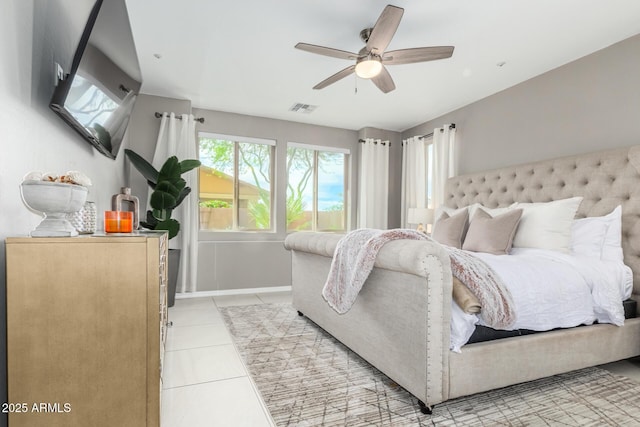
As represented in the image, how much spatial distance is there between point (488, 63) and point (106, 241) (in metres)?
3.42

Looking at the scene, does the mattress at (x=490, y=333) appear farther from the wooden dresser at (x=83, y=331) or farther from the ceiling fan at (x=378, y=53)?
the ceiling fan at (x=378, y=53)

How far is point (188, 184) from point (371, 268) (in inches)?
125

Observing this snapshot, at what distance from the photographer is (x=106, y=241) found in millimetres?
1233

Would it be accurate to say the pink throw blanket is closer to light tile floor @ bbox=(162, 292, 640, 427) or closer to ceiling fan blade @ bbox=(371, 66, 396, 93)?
light tile floor @ bbox=(162, 292, 640, 427)

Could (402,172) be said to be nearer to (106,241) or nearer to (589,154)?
(589,154)

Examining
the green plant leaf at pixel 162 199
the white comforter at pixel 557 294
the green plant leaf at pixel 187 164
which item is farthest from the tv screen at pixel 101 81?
the white comforter at pixel 557 294

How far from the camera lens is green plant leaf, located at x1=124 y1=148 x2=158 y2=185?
3770 millimetres

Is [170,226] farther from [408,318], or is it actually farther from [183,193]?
[408,318]

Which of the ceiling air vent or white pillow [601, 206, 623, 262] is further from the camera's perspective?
the ceiling air vent

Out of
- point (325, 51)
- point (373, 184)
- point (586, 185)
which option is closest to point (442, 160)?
point (373, 184)

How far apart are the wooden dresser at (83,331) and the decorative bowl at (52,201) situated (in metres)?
0.09

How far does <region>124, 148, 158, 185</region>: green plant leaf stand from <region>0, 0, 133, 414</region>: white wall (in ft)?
7.03

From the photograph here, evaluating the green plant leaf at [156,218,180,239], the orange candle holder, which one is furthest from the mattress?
the green plant leaf at [156,218,180,239]

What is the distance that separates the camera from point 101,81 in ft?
5.85
